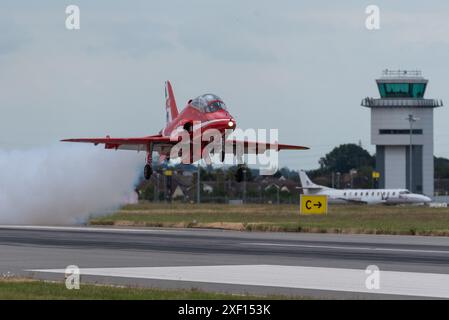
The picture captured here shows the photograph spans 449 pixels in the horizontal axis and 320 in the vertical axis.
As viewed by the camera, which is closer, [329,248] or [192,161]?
[329,248]

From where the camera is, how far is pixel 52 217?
69500 millimetres

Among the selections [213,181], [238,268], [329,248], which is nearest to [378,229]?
[329,248]

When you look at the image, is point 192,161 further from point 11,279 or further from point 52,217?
point 11,279

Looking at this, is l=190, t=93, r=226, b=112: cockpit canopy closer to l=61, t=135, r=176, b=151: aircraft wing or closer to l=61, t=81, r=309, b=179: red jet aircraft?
l=61, t=81, r=309, b=179: red jet aircraft

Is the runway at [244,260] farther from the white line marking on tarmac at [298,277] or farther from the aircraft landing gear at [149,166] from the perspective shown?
the aircraft landing gear at [149,166]

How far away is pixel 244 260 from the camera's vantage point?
119 ft

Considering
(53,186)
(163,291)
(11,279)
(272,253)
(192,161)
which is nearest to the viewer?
(163,291)

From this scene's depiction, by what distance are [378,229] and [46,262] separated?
25.7 m

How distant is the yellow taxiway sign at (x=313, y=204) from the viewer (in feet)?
256

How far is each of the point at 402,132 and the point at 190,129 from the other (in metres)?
120

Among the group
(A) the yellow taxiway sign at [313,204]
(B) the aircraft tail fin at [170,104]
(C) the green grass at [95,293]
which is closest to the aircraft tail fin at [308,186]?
(A) the yellow taxiway sign at [313,204]

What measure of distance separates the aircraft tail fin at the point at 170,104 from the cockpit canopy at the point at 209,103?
14.3m

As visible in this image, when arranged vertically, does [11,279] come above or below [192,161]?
below

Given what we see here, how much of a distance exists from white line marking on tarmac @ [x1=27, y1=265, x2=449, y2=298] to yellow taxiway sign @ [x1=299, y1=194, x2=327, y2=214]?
44289mm
